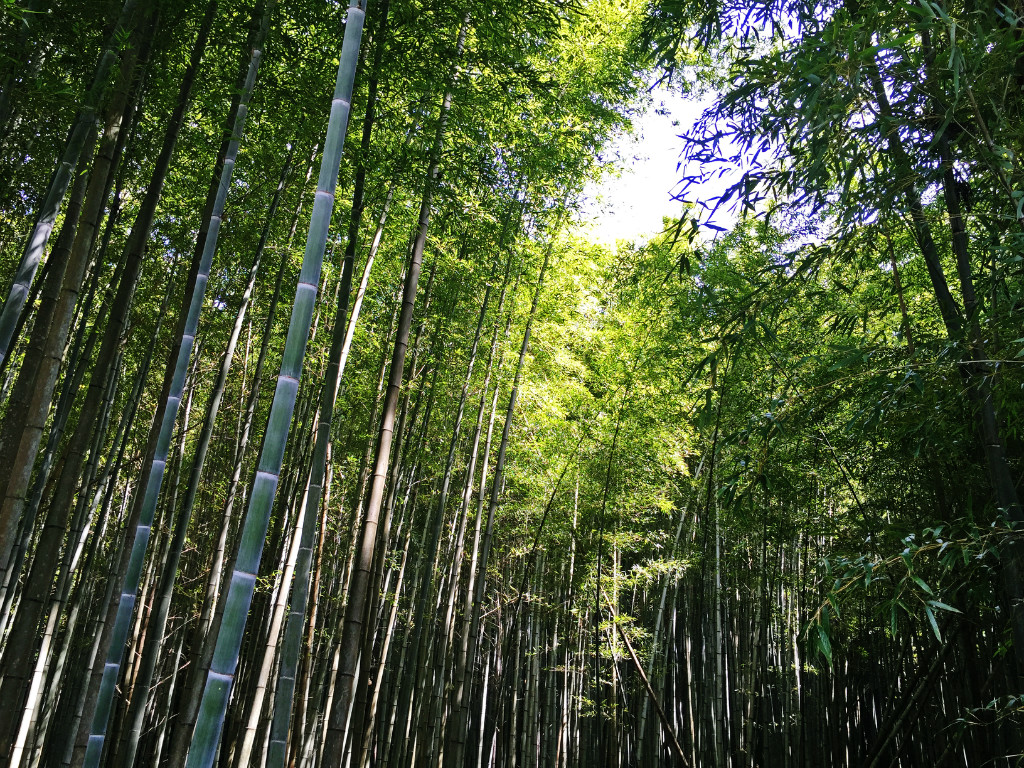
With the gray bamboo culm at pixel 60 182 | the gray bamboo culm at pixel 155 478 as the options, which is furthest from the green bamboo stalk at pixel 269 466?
the gray bamboo culm at pixel 60 182

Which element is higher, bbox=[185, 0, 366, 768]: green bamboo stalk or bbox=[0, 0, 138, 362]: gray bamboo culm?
bbox=[0, 0, 138, 362]: gray bamboo culm

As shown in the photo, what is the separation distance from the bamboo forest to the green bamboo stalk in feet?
0.04

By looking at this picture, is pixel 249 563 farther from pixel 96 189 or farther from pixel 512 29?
pixel 512 29

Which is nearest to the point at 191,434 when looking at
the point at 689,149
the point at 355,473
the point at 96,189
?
the point at 355,473

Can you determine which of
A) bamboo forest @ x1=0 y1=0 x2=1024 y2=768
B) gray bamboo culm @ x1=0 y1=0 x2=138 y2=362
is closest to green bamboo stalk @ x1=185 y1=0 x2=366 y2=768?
bamboo forest @ x1=0 y1=0 x2=1024 y2=768

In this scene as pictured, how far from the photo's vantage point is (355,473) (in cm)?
845

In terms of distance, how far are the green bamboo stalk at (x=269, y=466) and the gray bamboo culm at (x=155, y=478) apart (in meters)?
1.21

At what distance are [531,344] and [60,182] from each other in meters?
4.65

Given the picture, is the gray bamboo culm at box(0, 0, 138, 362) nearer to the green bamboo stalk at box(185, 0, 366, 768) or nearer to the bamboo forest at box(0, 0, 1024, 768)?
the bamboo forest at box(0, 0, 1024, 768)

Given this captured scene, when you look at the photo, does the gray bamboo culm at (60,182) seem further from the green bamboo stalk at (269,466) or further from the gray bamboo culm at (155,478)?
the green bamboo stalk at (269,466)

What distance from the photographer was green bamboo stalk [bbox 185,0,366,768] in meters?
1.56

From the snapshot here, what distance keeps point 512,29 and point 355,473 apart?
5.84 metres

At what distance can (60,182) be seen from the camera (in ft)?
8.80

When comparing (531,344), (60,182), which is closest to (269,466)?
(60,182)
